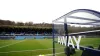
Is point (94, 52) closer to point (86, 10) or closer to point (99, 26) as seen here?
point (99, 26)

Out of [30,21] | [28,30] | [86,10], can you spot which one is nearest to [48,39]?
[28,30]

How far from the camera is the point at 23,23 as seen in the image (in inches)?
1933

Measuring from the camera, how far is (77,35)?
4238 millimetres

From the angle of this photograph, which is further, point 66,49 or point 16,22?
point 16,22

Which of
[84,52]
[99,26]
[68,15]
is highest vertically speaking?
[68,15]

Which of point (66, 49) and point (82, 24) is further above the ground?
point (82, 24)

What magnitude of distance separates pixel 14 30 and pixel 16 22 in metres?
15.5

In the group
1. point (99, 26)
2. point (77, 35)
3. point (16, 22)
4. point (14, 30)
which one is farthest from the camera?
point (16, 22)

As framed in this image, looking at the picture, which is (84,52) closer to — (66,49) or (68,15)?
(66,49)

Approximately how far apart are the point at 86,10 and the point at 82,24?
833 mm

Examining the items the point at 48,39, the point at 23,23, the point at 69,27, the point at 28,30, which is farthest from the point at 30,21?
the point at 69,27

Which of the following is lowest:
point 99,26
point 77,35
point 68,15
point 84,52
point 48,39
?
point 48,39

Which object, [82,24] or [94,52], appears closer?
[94,52]

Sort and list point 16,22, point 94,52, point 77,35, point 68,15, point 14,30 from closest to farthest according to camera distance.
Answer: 1. point 94,52
2. point 77,35
3. point 68,15
4. point 14,30
5. point 16,22
